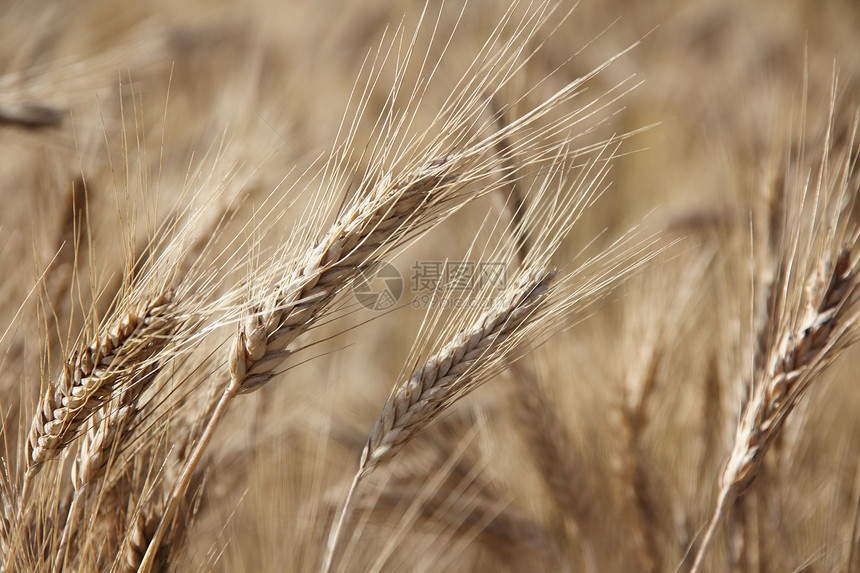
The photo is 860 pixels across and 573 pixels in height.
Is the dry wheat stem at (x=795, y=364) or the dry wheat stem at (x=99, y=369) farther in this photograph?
the dry wheat stem at (x=795, y=364)

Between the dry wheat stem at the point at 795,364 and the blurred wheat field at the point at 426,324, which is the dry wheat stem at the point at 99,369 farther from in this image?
the dry wheat stem at the point at 795,364

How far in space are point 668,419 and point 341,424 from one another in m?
0.70

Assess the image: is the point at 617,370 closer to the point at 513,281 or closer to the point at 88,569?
the point at 513,281

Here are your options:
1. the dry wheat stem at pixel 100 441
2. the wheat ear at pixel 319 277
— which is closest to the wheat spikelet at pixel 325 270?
the wheat ear at pixel 319 277

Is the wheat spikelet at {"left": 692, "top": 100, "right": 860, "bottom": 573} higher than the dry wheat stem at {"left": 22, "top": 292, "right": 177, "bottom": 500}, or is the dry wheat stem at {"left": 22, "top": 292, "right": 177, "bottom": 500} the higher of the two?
the dry wheat stem at {"left": 22, "top": 292, "right": 177, "bottom": 500}

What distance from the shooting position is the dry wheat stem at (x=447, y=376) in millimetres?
616

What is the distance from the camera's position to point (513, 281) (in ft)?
2.20

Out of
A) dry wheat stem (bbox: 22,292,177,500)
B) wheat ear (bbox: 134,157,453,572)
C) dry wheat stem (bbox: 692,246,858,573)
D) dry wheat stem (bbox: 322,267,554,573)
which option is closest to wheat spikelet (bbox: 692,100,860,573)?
dry wheat stem (bbox: 692,246,858,573)

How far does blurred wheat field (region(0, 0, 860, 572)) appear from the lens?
61cm

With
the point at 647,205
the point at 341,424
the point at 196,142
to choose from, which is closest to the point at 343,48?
the point at 196,142

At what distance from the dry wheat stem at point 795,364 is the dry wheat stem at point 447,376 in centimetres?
31

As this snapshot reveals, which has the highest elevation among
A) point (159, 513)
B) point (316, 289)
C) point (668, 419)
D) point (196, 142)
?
point (196, 142)

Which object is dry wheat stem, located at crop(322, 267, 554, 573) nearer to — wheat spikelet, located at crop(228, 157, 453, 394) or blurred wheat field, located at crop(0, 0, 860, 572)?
blurred wheat field, located at crop(0, 0, 860, 572)

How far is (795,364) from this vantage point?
69 cm
